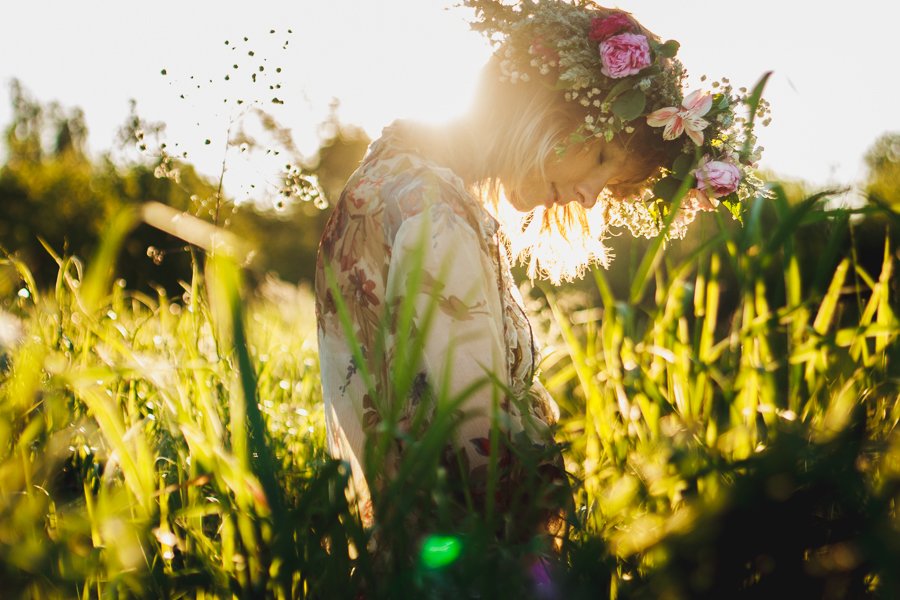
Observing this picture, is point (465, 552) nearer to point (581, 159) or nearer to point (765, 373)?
point (765, 373)

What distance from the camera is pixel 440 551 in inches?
28.0

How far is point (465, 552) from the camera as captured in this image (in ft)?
2.19

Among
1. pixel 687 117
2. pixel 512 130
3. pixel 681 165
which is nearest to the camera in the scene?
pixel 512 130

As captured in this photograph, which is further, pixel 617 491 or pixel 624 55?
pixel 624 55

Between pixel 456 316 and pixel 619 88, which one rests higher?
pixel 619 88

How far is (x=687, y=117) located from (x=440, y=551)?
5.97 feet

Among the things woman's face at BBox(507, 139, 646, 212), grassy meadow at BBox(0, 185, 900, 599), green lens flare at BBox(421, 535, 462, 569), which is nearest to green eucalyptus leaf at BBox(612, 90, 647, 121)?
woman's face at BBox(507, 139, 646, 212)

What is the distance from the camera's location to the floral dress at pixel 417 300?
1234 millimetres

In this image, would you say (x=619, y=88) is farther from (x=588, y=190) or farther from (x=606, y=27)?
(x=588, y=190)

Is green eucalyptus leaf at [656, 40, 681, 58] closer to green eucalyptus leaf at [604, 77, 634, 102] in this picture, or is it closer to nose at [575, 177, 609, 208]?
green eucalyptus leaf at [604, 77, 634, 102]

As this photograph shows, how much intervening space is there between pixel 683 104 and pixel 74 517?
6.49ft

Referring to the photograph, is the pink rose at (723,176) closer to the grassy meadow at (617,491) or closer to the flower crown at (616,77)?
the flower crown at (616,77)

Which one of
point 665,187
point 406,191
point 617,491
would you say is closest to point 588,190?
point 665,187

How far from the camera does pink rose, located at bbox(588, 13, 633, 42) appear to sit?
2.11 m
